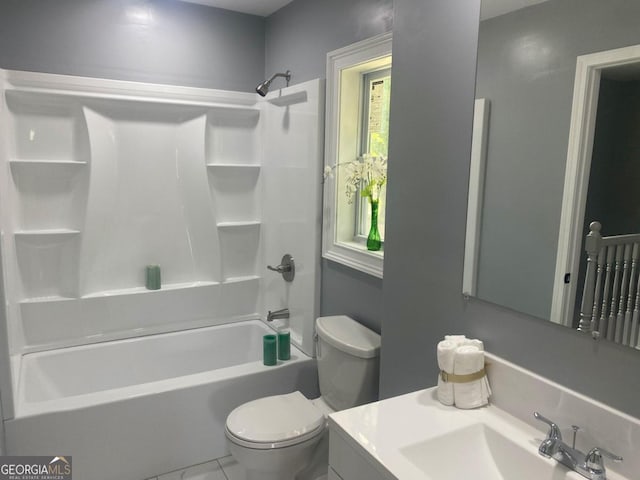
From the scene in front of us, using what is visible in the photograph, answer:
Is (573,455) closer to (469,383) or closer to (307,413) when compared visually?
(469,383)

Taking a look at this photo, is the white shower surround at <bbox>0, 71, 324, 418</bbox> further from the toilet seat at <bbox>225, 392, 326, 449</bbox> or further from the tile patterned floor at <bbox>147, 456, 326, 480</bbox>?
the tile patterned floor at <bbox>147, 456, 326, 480</bbox>

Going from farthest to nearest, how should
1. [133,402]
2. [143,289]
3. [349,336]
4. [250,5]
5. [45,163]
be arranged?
[143,289] → [250,5] → [45,163] → [133,402] → [349,336]

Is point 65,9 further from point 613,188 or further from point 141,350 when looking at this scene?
point 613,188

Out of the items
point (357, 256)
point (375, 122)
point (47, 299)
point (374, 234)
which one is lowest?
point (47, 299)

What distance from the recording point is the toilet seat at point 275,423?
1975 mm

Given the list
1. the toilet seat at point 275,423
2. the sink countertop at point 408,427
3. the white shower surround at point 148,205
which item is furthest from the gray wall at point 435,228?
the white shower surround at point 148,205

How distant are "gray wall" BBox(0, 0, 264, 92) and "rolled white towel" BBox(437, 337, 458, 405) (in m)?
2.49

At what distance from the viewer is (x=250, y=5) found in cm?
300

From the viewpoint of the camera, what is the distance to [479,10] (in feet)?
4.39

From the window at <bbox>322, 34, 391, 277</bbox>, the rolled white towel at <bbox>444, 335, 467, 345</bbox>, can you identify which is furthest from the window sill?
the rolled white towel at <bbox>444, 335, 467, 345</bbox>

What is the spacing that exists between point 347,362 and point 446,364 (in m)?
0.86

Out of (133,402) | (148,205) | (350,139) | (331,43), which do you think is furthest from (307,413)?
(331,43)

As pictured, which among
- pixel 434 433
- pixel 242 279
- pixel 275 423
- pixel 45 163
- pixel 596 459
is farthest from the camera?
pixel 242 279

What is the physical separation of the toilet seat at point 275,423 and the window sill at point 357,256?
28.0 inches
